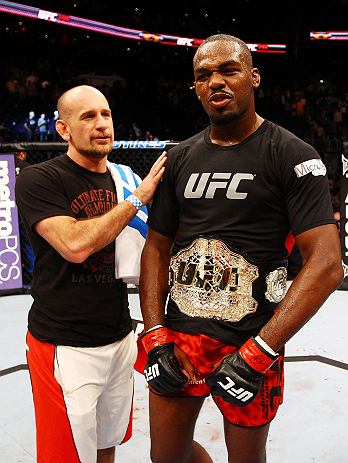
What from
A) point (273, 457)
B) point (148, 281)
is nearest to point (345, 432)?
point (273, 457)

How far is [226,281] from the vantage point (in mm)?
1626

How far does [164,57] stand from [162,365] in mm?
16703

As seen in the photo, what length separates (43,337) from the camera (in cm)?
182

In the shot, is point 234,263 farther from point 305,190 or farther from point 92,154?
point 92,154

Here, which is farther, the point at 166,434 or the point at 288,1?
the point at 288,1

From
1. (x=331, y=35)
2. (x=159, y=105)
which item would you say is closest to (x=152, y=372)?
(x=159, y=105)

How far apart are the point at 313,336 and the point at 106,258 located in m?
2.63

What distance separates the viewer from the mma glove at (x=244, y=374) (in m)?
1.47

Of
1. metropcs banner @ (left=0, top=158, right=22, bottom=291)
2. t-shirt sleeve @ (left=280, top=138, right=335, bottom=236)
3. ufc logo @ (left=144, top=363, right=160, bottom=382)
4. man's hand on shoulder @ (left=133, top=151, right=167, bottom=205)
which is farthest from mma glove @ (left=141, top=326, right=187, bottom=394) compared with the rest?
metropcs banner @ (left=0, top=158, right=22, bottom=291)

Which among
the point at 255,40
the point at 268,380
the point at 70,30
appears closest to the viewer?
the point at 268,380

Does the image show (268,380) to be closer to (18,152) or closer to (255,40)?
(18,152)

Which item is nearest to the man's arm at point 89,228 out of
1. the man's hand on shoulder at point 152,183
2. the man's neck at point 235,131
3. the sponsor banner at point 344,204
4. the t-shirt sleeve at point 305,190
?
the man's hand on shoulder at point 152,183

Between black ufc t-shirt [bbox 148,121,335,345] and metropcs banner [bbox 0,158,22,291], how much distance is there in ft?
11.5

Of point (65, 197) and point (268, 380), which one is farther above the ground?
point (65, 197)
